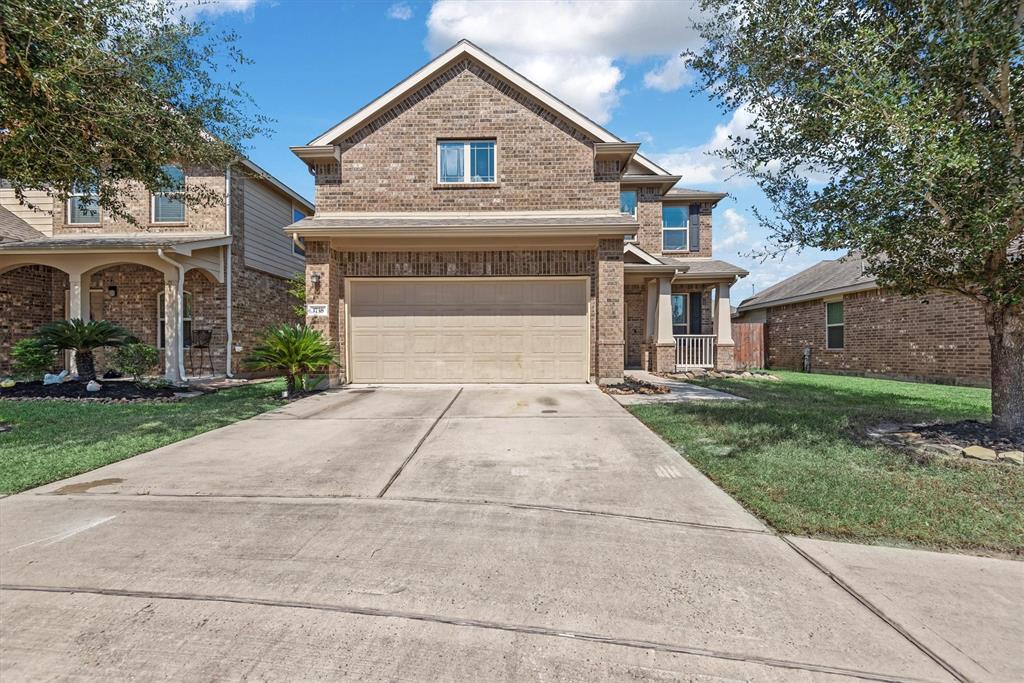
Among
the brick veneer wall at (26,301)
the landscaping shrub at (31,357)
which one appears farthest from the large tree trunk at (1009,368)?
the brick veneer wall at (26,301)

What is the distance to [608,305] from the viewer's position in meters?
11.0

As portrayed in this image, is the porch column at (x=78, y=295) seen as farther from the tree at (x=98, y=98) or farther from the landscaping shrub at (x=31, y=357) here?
the tree at (x=98, y=98)

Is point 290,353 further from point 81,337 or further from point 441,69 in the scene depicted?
point 441,69

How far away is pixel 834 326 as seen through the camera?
16516mm

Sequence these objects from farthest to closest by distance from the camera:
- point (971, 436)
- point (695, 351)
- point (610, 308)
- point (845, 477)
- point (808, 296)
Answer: point (808, 296)
point (695, 351)
point (610, 308)
point (971, 436)
point (845, 477)

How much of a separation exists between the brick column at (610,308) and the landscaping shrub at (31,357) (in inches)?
471

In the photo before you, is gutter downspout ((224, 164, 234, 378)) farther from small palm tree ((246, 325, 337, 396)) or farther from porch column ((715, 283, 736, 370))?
porch column ((715, 283, 736, 370))

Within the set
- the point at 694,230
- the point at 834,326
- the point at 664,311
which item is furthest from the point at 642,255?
the point at 834,326

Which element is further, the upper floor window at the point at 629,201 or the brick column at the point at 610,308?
the upper floor window at the point at 629,201

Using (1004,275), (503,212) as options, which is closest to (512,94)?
(503,212)

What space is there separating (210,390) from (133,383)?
144cm

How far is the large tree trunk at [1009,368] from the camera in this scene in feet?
17.6

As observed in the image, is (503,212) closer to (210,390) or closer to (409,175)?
(409,175)

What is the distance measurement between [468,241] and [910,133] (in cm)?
801
